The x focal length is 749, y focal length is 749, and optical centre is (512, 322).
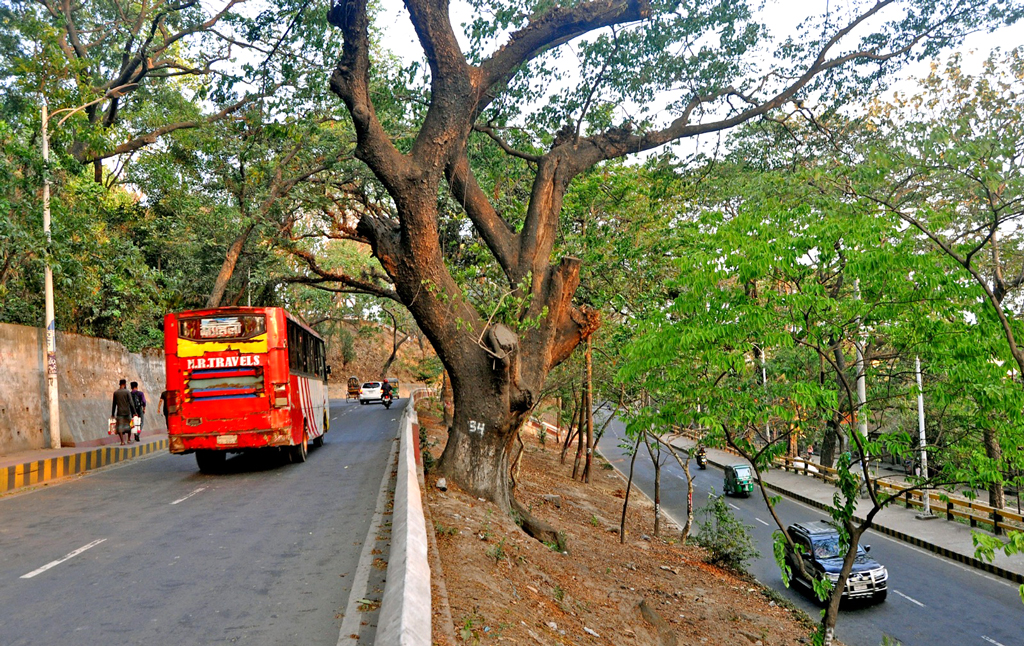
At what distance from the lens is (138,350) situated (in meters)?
26.1

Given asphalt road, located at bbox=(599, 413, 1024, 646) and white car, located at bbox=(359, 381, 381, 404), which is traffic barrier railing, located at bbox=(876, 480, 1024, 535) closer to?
asphalt road, located at bbox=(599, 413, 1024, 646)

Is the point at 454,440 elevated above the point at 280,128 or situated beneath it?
situated beneath

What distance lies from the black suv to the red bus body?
10.5 m

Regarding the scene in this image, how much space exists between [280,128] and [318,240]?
73.3 feet

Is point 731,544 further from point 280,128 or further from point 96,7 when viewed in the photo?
point 96,7

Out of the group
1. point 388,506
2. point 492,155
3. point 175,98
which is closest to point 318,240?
point 175,98

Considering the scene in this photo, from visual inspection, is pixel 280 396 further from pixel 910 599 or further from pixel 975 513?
pixel 975 513

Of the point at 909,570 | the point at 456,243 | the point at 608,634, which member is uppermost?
the point at 456,243

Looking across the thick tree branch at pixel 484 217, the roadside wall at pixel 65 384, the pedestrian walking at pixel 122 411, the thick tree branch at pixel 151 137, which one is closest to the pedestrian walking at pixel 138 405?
the pedestrian walking at pixel 122 411

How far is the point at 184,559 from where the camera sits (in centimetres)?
732

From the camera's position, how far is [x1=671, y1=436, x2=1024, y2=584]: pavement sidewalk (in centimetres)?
1853

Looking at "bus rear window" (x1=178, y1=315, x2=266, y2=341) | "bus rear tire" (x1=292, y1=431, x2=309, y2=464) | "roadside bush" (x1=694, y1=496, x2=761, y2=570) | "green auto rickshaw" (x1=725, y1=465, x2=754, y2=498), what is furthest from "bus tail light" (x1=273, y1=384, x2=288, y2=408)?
"green auto rickshaw" (x1=725, y1=465, x2=754, y2=498)

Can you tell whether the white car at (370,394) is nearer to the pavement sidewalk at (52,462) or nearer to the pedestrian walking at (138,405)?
the pedestrian walking at (138,405)

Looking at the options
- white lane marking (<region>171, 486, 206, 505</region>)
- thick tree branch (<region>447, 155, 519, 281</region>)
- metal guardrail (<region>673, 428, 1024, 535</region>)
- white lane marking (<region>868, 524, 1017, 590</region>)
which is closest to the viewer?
white lane marking (<region>171, 486, 206, 505</region>)
